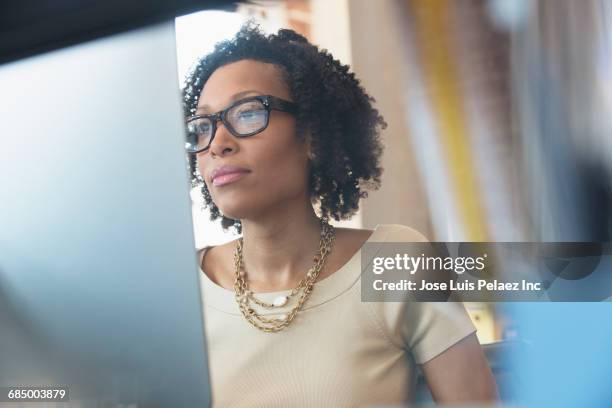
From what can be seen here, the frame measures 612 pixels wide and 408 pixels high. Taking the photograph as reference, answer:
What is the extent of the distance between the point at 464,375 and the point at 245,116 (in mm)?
623

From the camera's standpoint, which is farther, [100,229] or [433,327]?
[100,229]

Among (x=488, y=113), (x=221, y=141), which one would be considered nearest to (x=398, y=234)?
(x=488, y=113)

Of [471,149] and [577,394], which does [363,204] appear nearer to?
[471,149]

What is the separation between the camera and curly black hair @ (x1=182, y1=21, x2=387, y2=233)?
1.37m

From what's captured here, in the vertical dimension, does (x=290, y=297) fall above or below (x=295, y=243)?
below

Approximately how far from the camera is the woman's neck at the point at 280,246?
1414 millimetres

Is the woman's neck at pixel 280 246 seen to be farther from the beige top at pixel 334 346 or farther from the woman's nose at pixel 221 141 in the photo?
the woman's nose at pixel 221 141

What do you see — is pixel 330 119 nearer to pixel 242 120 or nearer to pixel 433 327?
pixel 242 120

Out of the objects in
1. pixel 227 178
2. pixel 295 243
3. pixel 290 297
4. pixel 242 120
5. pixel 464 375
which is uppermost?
pixel 242 120

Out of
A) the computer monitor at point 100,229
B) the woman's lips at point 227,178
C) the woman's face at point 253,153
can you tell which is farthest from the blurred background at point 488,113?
the computer monitor at point 100,229

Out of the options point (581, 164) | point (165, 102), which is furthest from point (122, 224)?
point (581, 164)

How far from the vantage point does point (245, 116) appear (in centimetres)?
141

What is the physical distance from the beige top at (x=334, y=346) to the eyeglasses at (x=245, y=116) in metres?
0.29

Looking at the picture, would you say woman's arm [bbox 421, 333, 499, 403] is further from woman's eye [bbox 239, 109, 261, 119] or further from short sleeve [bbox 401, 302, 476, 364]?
woman's eye [bbox 239, 109, 261, 119]
